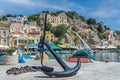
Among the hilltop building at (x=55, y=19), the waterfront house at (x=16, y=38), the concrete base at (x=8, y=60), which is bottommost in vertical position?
the concrete base at (x=8, y=60)

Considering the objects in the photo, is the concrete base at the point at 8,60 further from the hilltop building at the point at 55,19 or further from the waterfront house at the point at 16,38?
the hilltop building at the point at 55,19

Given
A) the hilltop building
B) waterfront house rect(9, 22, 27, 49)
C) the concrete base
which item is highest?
the hilltop building

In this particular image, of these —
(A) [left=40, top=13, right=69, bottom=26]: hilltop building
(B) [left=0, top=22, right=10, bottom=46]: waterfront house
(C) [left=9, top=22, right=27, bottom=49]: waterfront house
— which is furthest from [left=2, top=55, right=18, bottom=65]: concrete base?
(A) [left=40, top=13, right=69, bottom=26]: hilltop building

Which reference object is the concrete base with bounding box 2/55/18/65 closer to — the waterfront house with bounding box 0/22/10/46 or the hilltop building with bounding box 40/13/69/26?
the waterfront house with bounding box 0/22/10/46

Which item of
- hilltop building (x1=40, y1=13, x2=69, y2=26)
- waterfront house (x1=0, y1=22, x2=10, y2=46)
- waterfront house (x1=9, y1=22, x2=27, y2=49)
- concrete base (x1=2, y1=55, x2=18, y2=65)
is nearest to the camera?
concrete base (x1=2, y1=55, x2=18, y2=65)

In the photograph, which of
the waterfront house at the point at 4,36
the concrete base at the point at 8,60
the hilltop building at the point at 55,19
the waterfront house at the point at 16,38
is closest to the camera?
the concrete base at the point at 8,60

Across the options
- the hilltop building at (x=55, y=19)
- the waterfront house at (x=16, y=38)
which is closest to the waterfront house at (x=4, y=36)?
the waterfront house at (x=16, y=38)

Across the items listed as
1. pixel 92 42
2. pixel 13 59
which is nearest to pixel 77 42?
pixel 92 42

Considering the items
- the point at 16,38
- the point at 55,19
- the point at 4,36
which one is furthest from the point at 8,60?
the point at 55,19

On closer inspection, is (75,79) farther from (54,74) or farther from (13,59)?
(13,59)

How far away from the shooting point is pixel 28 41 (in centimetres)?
8975

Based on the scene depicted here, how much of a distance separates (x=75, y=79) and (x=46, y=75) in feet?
6.31

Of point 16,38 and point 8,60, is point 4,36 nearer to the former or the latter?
point 16,38

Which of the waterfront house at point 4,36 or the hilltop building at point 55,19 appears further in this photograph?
the hilltop building at point 55,19
